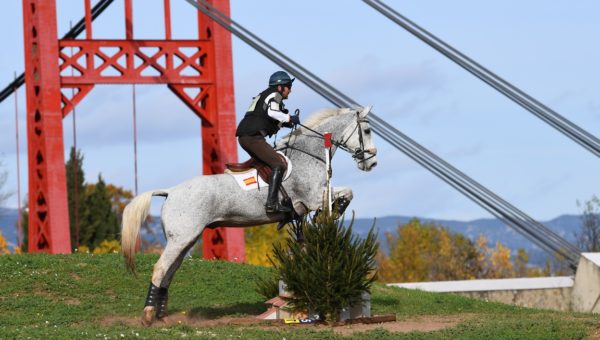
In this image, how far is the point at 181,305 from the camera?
2108 centimetres

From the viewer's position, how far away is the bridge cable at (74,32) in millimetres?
32438

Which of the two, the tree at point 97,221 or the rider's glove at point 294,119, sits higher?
the tree at point 97,221

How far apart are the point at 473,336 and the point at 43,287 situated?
9.28m

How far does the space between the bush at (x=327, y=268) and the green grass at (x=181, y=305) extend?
89 centimetres

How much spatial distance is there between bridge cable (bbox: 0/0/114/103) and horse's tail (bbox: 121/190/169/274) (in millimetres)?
14794

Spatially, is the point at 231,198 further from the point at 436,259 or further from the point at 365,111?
the point at 436,259

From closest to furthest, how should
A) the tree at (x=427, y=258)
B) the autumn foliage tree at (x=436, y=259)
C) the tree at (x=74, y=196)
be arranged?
the tree at (x=74, y=196)
the tree at (x=427, y=258)
the autumn foliage tree at (x=436, y=259)

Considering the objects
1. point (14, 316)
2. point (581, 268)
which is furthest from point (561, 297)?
point (14, 316)

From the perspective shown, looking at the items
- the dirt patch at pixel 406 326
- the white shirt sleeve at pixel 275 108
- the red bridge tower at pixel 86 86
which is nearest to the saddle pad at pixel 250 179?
the white shirt sleeve at pixel 275 108

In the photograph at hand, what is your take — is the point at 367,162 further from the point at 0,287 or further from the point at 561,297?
the point at 561,297

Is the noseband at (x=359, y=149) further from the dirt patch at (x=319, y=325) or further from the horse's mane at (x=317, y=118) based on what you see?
the dirt patch at (x=319, y=325)

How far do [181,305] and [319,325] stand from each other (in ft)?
14.4

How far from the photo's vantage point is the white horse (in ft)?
57.9

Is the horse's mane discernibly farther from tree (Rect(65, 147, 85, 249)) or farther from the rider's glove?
tree (Rect(65, 147, 85, 249))
